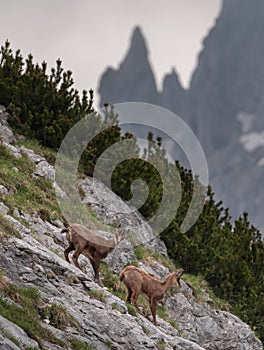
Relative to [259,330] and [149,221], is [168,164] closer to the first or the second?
[149,221]

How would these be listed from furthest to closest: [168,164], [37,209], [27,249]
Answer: [168,164], [37,209], [27,249]

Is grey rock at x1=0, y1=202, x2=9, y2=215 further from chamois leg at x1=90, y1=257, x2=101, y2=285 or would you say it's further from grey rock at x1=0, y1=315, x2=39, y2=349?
grey rock at x1=0, y1=315, x2=39, y2=349

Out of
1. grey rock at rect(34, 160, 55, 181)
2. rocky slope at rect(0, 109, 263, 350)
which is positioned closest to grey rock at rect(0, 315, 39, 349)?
rocky slope at rect(0, 109, 263, 350)

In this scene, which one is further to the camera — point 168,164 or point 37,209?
point 168,164

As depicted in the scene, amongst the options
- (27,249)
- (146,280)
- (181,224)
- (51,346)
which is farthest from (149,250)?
(51,346)

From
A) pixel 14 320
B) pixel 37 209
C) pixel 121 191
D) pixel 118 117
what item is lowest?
pixel 14 320

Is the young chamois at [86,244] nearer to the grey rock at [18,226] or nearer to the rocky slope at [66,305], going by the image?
the rocky slope at [66,305]

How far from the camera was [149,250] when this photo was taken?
20.1 m

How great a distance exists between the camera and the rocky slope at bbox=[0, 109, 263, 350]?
32.5ft

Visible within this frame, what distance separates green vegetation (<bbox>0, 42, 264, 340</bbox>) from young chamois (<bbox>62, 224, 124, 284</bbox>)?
6.65 metres

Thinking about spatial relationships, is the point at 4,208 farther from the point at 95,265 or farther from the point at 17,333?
the point at 17,333

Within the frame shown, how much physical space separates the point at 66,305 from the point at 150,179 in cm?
1263

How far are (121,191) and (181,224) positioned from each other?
3.04 m

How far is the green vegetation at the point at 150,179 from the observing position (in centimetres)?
2253
